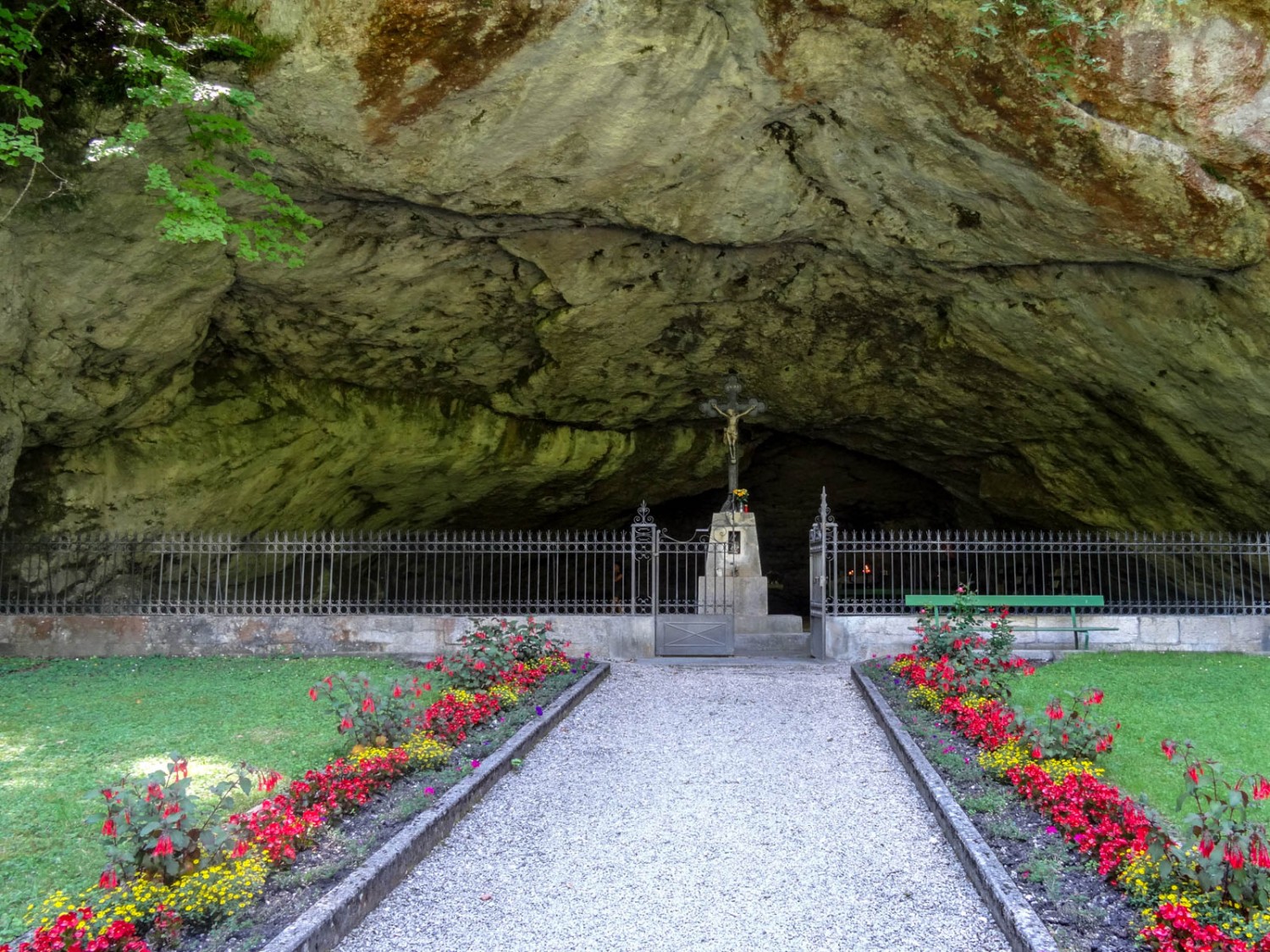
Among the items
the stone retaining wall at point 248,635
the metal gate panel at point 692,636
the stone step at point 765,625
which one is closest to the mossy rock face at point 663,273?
the stone retaining wall at point 248,635

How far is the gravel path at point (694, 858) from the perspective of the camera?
363 cm

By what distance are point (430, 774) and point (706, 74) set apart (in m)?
7.07

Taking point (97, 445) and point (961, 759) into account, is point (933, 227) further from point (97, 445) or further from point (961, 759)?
point (97, 445)

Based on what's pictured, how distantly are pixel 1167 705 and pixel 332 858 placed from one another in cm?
679

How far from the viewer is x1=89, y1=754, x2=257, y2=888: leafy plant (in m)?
3.40

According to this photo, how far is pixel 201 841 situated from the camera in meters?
3.54

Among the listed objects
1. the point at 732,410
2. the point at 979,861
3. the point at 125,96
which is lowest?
the point at 979,861

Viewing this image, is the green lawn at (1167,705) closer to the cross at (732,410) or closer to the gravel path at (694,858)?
the gravel path at (694,858)

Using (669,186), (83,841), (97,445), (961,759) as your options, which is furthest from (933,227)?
(97,445)

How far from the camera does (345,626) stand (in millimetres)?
11633

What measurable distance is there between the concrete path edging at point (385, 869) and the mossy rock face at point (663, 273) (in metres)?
6.36

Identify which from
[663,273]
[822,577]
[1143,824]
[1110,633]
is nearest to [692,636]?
[822,577]

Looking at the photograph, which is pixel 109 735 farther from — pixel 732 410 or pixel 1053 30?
pixel 732 410

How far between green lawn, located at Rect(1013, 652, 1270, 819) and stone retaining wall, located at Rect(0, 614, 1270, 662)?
0.42m
